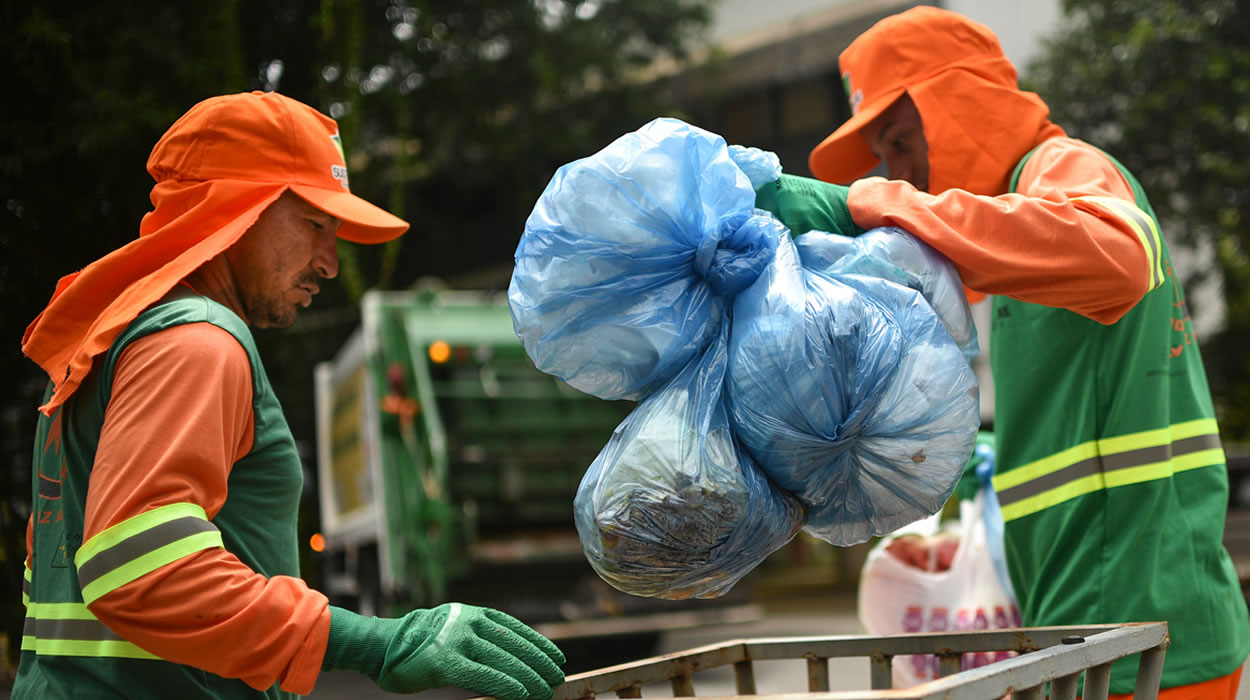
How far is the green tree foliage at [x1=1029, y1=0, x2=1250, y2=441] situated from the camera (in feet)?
31.5

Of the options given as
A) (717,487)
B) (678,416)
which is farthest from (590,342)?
(717,487)

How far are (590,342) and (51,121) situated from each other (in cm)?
321

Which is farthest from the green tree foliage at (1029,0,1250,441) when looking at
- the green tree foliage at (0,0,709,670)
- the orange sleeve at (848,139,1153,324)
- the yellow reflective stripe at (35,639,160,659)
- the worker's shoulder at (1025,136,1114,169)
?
the yellow reflective stripe at (35,639,160,659)

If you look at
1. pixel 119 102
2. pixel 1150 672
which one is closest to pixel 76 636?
pixel 1150 672

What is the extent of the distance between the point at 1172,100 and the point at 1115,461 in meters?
8.88

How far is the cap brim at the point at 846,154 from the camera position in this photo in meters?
2.50

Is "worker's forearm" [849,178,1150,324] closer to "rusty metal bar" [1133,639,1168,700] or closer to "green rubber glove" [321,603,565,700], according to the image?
"rusty metal bar" [1133,639,1168,700]

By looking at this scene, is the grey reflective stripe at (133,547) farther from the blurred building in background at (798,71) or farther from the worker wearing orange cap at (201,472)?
the blurred building in background at (798,71)

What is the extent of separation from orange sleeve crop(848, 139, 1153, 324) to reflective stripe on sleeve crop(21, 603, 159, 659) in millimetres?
1330

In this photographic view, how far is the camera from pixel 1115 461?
2.20 meters

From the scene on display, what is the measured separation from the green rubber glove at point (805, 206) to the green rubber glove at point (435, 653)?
2.63ft

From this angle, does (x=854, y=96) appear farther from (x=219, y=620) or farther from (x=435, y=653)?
(x=219, y=620)

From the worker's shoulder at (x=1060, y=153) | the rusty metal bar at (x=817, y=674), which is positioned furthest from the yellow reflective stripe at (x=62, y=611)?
the worker's shoulder at (x=1060, y=153)

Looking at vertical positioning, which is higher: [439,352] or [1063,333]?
[1063,333]
